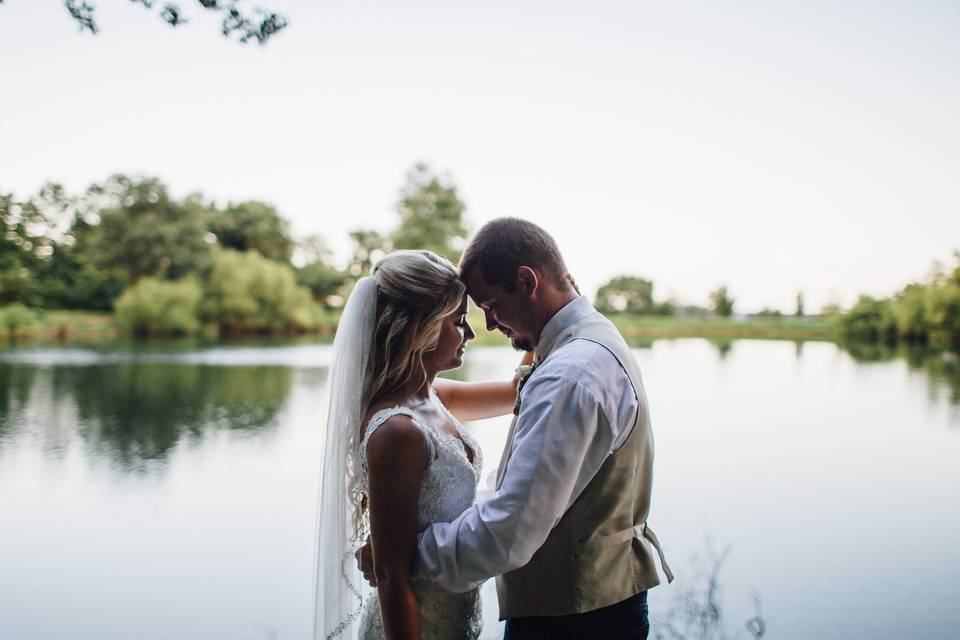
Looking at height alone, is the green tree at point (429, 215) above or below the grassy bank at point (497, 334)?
above

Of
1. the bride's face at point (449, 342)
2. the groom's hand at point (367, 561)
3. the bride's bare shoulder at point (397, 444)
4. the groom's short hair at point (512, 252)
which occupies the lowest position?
the groom's hand at point (367, 561)

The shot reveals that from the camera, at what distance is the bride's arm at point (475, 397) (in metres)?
2.16

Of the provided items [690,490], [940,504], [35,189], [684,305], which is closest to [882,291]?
[684,305]

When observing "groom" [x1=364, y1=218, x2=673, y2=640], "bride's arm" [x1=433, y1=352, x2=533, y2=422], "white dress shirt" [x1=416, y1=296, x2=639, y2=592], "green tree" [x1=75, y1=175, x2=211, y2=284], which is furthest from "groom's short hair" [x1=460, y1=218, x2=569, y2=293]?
"green tree" [x1=75, y1=175, x2=211, y2=284]

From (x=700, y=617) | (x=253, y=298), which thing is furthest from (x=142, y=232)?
(x=700, y=617)

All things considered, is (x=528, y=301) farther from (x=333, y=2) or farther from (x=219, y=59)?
(x=219, y=59)

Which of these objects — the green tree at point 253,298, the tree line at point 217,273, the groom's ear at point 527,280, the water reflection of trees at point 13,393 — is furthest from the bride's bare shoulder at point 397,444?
the green tree at point 253,298

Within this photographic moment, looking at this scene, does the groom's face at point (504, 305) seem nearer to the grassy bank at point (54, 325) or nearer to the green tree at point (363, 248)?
the grassy bank at point (54, 325)

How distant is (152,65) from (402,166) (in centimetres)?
1263

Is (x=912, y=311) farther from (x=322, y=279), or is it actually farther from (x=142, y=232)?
(x=142, y=232)

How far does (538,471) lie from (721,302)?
28.0 meters

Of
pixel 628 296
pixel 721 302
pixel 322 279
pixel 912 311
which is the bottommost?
pixel 912 311

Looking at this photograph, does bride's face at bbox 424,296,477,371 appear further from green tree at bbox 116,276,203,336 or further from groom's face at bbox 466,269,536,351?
green tree at bbox 116,276,203,336

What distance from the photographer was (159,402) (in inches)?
651
